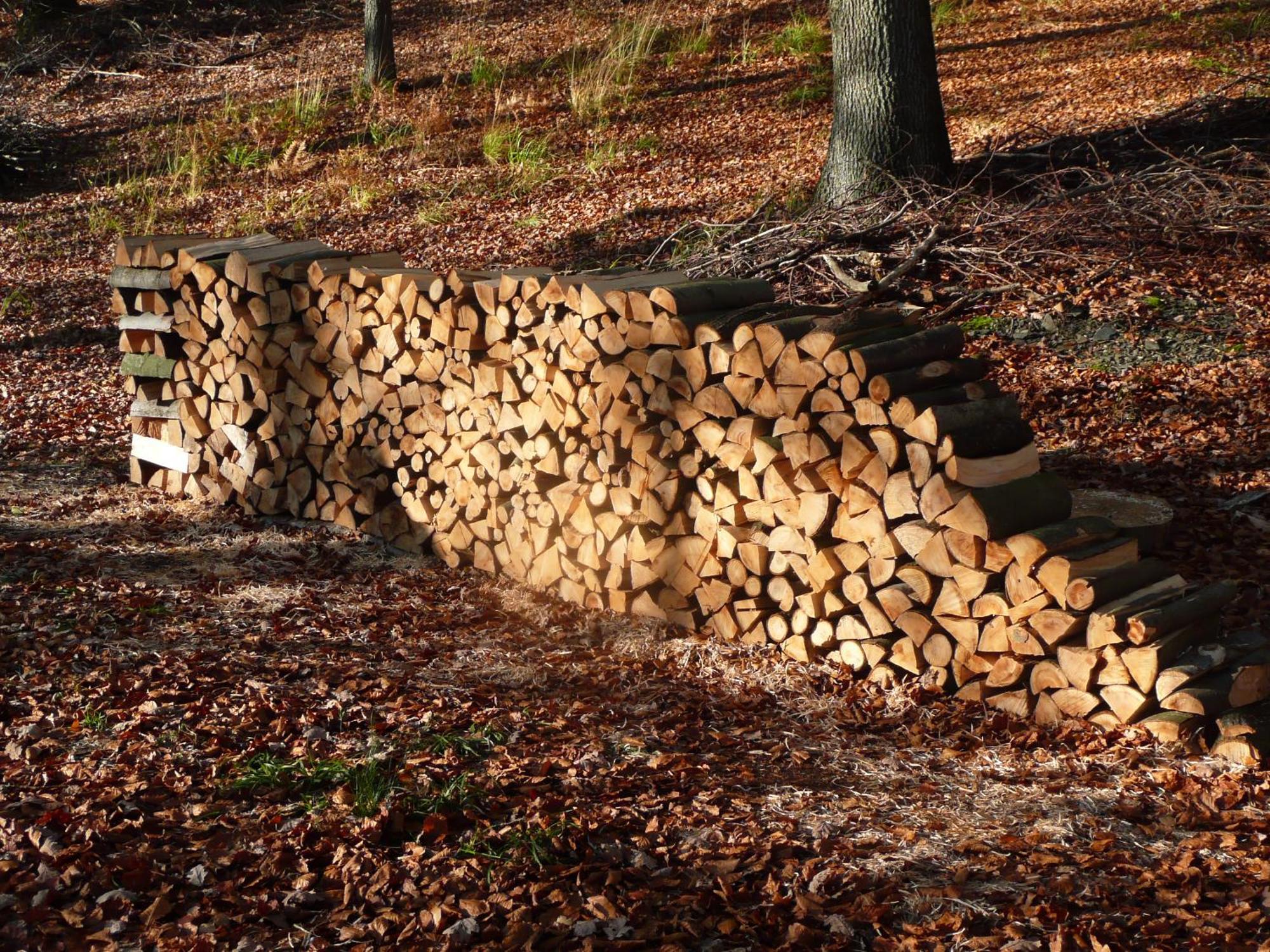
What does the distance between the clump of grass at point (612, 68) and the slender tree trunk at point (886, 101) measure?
4621 millimetres

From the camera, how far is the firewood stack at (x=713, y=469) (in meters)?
3.71

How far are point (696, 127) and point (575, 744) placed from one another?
9.30 metres

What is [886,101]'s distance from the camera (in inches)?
322

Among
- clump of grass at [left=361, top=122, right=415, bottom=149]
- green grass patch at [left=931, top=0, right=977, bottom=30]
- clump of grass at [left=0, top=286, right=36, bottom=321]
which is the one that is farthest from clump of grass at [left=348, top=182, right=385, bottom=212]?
green grass patch at [left=931, top=0, right=977, bottom=30]

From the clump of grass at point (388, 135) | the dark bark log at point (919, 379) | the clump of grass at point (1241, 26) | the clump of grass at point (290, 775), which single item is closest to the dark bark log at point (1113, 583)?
the dark bark log at point (919, 379)

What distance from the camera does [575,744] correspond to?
11.9ft

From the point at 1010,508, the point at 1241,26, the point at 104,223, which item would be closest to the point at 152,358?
the point at 1010,508

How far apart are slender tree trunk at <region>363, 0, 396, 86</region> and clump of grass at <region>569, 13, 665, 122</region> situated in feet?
6.99

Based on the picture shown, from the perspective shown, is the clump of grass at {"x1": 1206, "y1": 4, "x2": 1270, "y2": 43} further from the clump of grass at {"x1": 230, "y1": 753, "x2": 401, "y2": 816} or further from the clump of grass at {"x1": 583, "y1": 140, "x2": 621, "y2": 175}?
the clump of grass at {"x1": 230, "y1": 753, "x2": 401, "y2": 816}

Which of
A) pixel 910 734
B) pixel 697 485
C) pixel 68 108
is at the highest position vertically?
pixel 68 108

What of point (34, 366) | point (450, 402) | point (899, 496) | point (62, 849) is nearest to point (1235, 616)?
point (899, 496)

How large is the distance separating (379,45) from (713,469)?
436 inches

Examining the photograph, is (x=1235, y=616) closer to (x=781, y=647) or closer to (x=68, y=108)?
(x=781, y=647)

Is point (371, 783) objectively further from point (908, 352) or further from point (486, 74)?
point (486, 74)
